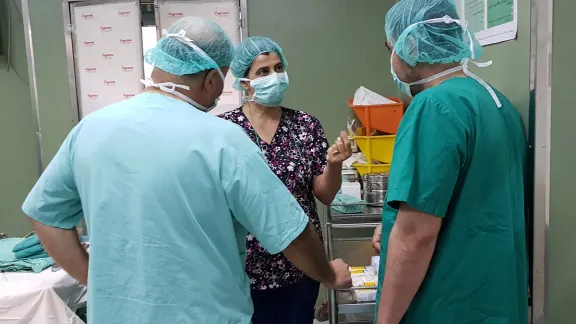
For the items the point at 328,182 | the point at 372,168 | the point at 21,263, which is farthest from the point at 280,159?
the point at 21,263

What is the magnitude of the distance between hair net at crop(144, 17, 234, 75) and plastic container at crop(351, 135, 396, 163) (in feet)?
4.97

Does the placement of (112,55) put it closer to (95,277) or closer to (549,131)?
(95,277)

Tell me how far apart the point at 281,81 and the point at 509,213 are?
927mm

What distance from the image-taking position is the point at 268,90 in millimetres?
1669

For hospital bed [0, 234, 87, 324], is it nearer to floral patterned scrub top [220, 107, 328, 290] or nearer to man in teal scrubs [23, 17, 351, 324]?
floral patterned scrub top [220, 107, 328, 290]

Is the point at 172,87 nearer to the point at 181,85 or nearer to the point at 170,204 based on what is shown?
the point at 181,85

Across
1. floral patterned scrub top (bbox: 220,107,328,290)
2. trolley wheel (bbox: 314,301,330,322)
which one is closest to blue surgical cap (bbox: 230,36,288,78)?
floral patterned scrub top (bbox: 220,107,328,290)

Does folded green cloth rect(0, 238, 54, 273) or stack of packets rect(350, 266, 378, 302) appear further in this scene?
folded green cloth rect(0, 238, 54, 273)

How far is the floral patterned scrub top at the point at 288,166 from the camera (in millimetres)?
1538

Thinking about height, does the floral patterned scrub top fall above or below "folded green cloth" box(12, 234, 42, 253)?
above

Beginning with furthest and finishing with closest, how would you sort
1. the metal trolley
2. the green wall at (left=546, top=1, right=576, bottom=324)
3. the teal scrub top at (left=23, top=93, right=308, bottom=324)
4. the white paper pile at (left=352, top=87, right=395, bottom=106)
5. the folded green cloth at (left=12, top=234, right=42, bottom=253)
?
the white paper pile at (left=352, top=87, right=395, bottom=106), the folded green cloth at (left=12, top=234, right=42, bottom=253), the metal trolley, the green wall at (left=546, top=1, right=576, bottom=324), the teal scrub top at (left=23, top=93, right=308, bottom=324)

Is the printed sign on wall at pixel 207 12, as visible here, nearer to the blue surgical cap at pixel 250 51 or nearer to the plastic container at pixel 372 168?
the plastic container at pixel 372 168

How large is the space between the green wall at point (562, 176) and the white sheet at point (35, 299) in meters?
1.84

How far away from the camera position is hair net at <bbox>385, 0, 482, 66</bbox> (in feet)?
3.56
